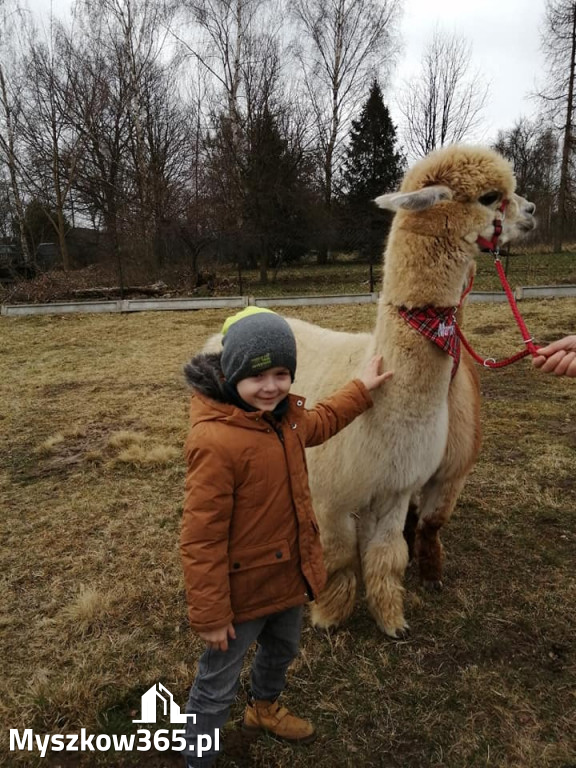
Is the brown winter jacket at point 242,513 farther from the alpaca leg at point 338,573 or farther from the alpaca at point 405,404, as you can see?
the alpaca leg at point 338,573

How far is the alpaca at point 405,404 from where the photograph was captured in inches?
77.9

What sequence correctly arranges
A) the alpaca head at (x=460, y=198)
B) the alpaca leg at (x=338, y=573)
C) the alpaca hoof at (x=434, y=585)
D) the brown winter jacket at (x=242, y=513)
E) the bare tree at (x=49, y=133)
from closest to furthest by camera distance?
the brown winter jacket at (x=242, y=513) < the alpaca head at (x=460, y=198) < the alpaca leg at (x=338, y=573) < the alpaca hoof at (x=434, y=585) < the bare tree at (x=49, y=133)

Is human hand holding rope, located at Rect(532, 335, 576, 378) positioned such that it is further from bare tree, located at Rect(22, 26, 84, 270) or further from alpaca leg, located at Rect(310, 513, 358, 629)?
bare tree, located at Rect(22, 26, 84, 270)

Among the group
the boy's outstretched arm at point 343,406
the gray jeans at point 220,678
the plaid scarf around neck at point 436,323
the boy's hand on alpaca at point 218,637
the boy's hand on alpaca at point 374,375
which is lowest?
the gray jeans at point 220,678

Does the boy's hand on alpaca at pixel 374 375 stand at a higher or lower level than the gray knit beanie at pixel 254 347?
lower

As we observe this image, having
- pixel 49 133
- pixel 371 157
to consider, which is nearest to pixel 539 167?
pixel 371 157

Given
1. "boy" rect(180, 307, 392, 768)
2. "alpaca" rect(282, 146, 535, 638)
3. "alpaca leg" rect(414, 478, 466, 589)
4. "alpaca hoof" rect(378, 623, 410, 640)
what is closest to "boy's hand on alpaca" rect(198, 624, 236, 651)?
"boy" rect(180, 307, 392, 768)

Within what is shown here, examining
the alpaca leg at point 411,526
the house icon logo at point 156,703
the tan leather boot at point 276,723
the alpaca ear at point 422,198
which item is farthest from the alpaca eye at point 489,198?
the house icon logo at point 156,703

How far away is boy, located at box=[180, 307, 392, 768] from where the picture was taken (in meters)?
1.47

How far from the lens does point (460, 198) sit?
1.98 meters

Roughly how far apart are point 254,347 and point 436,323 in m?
0.81

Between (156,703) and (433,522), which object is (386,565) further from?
(156,703)

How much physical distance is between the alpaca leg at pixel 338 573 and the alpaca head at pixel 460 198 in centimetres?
123

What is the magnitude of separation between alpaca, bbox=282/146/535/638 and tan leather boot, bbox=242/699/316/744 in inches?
22.4
